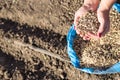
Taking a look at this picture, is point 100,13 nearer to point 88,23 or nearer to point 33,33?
point 88,23

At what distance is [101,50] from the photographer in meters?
2.79

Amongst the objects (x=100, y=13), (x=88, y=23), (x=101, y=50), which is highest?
(x=100, y=13)

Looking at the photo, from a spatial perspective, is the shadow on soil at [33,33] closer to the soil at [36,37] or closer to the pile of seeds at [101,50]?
the soil at [36,37]

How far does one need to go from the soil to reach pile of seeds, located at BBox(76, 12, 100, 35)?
10.7 inches

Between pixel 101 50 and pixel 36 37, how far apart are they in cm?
58

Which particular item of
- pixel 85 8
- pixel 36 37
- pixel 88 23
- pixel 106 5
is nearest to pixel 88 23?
pixel 88 23

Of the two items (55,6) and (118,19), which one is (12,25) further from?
(118,19)

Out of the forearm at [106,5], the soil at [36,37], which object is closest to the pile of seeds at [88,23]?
the forearm at [106,5]

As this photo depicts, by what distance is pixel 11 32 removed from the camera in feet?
9.86

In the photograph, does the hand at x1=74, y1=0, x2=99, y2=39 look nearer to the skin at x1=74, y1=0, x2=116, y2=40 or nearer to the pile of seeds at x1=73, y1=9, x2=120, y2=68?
the skin at x1=74, y1=0, x2=116, y2=40

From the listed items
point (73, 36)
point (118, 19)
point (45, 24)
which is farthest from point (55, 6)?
point (118, 19)

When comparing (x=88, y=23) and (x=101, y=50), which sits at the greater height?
(x=88, y=23)

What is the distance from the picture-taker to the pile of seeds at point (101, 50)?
2740 millimetres

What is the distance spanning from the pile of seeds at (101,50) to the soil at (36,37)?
0.29 feet
